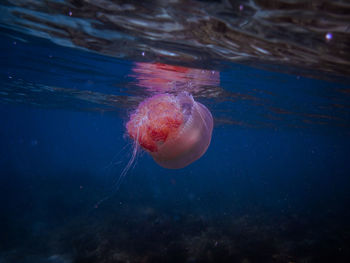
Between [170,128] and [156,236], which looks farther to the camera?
[156,236]

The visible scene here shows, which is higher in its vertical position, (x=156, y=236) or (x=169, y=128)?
(x=169, y=128)

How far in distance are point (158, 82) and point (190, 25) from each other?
619 cm

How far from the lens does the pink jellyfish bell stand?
4.35 meters

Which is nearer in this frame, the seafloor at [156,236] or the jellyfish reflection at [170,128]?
the jellyfish reflection at [170,128]

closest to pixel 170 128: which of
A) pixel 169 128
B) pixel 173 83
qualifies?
pixel 169 128

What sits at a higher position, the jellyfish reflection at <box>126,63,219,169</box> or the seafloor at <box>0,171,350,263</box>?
the jellyfish reflection at <box>126,63,219,169</box>

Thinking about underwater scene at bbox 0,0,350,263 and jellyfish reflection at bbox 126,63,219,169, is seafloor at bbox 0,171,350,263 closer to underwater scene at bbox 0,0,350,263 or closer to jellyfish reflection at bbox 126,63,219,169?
A: underwater scene at bbox 0,0,350,263

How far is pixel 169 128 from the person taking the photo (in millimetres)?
4438

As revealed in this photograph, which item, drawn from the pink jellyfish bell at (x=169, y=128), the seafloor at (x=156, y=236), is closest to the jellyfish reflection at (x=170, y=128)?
the pink jellyfish bell at (x=169, y=128)

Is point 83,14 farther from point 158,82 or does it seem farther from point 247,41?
point 158,82

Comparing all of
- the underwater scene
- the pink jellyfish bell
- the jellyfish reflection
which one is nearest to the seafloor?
the underwater scene

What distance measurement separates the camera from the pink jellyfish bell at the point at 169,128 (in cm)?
435

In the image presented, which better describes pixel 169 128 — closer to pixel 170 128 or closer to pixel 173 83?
pixel 170 128

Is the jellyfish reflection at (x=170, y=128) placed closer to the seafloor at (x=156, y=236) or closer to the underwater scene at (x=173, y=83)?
the underwater scene at (x=173, y=83)
